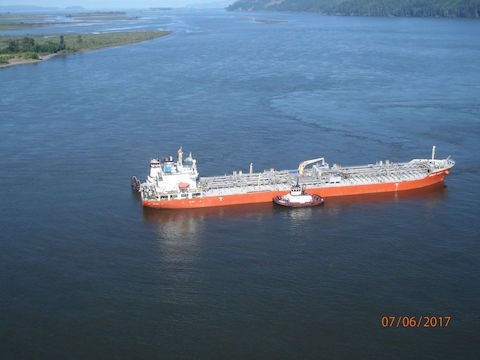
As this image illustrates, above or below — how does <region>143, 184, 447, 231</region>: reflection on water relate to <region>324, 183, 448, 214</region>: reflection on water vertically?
below

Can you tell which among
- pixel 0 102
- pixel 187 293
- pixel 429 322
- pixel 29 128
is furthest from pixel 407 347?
pixel 0 102

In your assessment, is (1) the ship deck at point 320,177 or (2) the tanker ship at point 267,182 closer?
(2) the tanker ship at point 267,182

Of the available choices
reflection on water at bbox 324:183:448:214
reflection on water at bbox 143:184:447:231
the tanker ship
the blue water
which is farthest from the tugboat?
reflection on water at bbox 324:183:448:214

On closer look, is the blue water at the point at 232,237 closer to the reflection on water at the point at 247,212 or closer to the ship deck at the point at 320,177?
the reflection on water at the point at 247,212

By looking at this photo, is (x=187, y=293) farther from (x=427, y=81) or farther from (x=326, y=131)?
(x=427, y=81)

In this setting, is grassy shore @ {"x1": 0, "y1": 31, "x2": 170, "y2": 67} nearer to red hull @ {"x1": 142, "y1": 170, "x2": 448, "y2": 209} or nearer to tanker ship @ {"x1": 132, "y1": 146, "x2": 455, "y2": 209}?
tanker ship @ {"x1": 132, "y1": 146, "x2": 455, "y2": 209}

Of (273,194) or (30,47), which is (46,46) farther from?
(273,194)

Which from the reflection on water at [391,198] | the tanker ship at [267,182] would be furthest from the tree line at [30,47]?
the reflection on water at [391,198]
